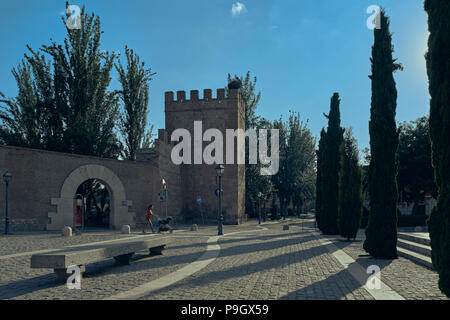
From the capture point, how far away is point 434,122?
20.3ft

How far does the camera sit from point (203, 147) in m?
33.3

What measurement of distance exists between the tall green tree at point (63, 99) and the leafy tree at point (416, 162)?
2504cm

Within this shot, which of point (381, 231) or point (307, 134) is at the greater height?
point (307, 134)

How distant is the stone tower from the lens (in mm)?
32656

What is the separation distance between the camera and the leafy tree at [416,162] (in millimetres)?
28766

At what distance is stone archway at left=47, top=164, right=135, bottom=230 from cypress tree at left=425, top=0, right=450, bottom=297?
746 inches

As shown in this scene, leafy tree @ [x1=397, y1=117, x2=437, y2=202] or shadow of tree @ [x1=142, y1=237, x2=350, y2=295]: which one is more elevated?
leafy tree @ [x1=397, y1=117, x2=437, y2=202]

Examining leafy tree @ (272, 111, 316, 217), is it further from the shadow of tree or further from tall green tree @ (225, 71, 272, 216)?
the shadow of tree

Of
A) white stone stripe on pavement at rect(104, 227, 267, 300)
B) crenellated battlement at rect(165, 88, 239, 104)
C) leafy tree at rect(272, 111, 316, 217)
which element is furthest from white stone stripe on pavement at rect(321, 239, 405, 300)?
leafy tree at rect(272, 111, 316, 217)

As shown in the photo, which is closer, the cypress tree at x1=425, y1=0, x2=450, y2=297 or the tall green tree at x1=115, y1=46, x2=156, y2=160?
the cypress tree at x1=425, y1=0, x2=450, y2=297

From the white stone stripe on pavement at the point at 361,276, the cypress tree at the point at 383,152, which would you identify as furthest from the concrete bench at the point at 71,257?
the cypress tree at the point at 383,152
